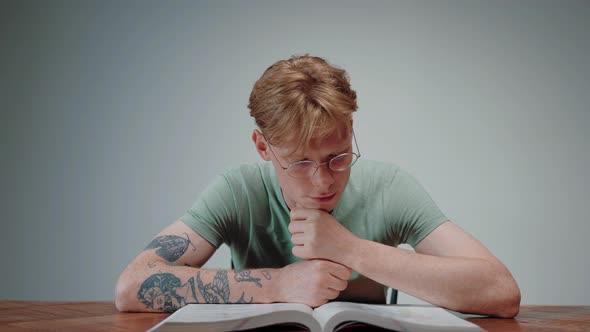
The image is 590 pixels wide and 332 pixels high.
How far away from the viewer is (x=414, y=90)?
3.40 m

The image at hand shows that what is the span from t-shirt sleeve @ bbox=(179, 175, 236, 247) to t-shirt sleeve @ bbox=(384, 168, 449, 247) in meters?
0.43

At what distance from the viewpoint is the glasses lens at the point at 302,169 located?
52.3 inches

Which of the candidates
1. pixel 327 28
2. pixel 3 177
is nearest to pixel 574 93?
pixel 327 28

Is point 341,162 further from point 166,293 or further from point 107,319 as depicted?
point 107,319

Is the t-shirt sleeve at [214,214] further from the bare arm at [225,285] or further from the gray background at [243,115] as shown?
the gray background at [243,115]

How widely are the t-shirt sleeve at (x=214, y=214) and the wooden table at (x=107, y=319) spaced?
285 mm

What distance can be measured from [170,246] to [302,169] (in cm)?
39

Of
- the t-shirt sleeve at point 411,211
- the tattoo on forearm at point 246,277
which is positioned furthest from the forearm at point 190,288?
the t-shirt sleeve at point 411,211

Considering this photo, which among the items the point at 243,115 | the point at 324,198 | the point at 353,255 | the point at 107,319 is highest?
the point at 243,115

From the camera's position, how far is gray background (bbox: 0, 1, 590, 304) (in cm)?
320

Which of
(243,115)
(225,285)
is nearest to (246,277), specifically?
(225,285)

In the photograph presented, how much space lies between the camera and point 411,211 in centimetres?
154

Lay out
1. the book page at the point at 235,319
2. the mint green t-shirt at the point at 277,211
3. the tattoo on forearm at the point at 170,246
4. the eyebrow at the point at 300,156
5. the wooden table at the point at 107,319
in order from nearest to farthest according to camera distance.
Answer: the book page at the point at 235,319, the wooden table at the point at 107,319, the eyebrow at the point at 300,156, the tattoo on forearm at the point at 170,246, the mint green t-shirt at the point at 277,211

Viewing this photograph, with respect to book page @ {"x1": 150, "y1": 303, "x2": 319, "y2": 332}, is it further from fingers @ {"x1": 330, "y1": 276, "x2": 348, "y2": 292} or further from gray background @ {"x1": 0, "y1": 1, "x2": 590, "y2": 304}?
gray background @ {"x1": 0, "y1": 1, "x2": 590, "y2": 304}
